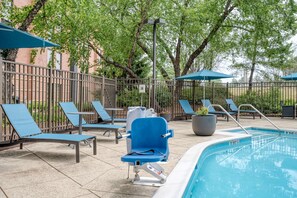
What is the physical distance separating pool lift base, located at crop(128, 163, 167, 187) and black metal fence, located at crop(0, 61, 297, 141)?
367cm

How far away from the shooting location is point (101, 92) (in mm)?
11836

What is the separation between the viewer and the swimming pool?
4.54m

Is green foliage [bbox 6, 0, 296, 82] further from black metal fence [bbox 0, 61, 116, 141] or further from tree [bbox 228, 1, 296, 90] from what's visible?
black metal fence [bbox 0, 61, 116, 141]

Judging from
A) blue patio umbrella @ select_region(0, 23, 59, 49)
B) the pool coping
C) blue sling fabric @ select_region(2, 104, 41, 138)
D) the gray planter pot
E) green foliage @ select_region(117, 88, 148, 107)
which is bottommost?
the pool coping

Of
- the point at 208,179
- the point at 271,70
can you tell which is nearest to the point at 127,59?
the point at 208,179

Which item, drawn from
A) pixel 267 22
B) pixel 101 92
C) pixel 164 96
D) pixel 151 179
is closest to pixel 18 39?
pixel 151 179

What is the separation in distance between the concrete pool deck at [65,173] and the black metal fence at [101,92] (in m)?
1.21

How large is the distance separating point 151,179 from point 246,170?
2.53 meters

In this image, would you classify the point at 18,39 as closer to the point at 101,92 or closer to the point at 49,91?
the point at 49,91

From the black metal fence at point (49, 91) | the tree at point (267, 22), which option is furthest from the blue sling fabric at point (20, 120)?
the tree at point (267, 22)

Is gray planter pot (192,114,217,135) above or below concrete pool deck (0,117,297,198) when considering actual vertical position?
above

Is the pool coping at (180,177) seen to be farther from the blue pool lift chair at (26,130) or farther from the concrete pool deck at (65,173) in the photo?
the blue pool lift chair at (26,130)

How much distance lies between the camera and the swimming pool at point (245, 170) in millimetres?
4543

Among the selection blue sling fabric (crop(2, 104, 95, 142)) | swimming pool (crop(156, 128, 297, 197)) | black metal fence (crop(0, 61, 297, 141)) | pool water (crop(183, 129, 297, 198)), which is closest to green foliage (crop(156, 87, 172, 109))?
black metal fence (crop(0, 61, 297, 141))
